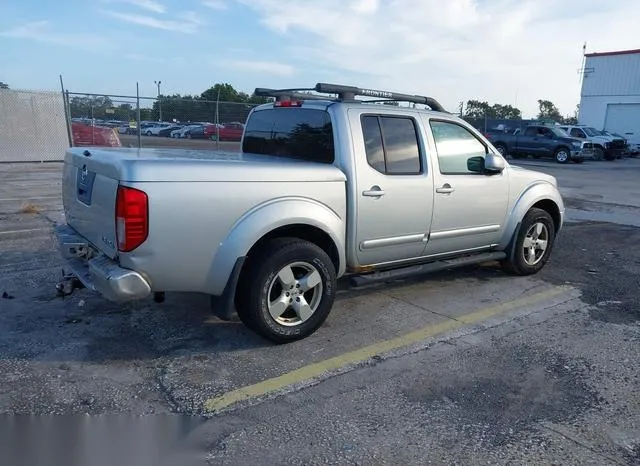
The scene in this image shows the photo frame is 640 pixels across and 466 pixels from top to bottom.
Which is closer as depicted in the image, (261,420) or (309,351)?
(261,420)

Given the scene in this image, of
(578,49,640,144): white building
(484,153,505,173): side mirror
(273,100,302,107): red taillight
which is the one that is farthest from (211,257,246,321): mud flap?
(578,49,640,144): white building

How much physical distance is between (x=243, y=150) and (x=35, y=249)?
3.08m

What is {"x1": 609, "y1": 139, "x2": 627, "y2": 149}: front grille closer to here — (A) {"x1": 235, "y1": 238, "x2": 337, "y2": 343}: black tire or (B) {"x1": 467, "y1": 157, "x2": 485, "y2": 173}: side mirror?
(B) {"x1": 467, "y1": 157, "x2": 485, "y2": 173}: side mirror

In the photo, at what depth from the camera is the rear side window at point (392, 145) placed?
4676 mm

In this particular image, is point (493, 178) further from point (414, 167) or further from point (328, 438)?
point (328, 438)

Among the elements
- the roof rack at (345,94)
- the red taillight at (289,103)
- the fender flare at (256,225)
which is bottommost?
the fender flare at (256,225)

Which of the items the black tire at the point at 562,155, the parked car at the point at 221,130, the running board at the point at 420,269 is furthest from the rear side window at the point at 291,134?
the black tire at the point at 562,155

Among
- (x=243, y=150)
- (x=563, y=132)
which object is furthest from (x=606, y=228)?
(x=563, y=132)

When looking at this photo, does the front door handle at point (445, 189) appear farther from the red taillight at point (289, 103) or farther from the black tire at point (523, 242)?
the red taillight at point (289, 103)

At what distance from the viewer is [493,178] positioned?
18.5ft

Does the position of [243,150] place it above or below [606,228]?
above

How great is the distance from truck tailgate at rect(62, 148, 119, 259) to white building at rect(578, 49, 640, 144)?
135 feet

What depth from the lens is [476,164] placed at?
5.51 meters

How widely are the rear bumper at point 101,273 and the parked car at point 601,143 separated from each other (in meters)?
28.5
